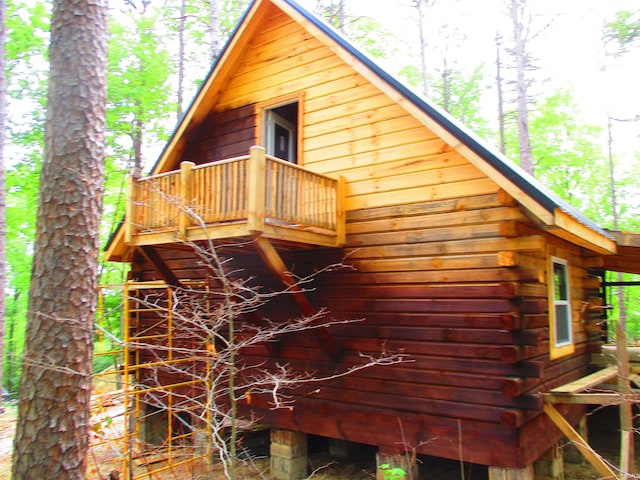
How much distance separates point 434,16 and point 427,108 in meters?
19.6

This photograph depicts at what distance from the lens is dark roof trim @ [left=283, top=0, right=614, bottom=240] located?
5.48 m

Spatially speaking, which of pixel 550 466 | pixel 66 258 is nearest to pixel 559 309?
pixel 550 466

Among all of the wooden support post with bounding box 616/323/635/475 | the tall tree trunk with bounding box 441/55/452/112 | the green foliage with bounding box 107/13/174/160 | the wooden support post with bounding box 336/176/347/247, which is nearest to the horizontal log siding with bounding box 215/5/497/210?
the wooden support post with bounding box 336/176/347/247

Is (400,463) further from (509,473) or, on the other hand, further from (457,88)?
(457,88)

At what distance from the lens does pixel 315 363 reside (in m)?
7.59

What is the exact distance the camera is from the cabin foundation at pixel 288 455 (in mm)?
7695

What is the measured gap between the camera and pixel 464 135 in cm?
→ 602

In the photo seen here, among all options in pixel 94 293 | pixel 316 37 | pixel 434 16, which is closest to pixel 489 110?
pixel 434 16

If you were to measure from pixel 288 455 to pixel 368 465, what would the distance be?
1632 millimetres

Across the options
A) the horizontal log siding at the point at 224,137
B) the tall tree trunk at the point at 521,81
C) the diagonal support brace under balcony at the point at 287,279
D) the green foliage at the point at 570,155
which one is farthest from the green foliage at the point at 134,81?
the green foliage at the point at 570,155

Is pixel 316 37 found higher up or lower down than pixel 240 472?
higher up

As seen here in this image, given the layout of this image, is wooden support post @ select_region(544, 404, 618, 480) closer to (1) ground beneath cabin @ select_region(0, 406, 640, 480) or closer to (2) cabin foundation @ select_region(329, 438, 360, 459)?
(1) ground beneath cabin @ select_region(0, 406, 640, 480)

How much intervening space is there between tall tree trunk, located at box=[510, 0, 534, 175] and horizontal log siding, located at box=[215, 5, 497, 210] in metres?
10.3

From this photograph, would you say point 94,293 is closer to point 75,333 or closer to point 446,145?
point 75,333
